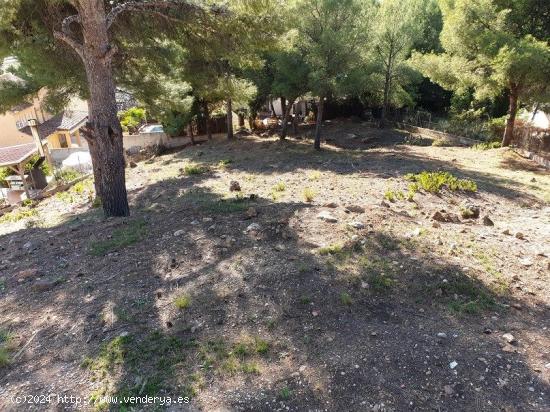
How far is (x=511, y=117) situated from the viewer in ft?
46.8

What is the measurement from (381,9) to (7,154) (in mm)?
17935

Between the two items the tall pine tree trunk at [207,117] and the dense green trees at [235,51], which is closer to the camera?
the dense green trees at [235,51]

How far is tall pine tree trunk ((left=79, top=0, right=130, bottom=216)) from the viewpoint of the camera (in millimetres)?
6590

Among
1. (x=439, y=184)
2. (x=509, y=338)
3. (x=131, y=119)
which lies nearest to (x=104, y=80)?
(x=439, y=184)

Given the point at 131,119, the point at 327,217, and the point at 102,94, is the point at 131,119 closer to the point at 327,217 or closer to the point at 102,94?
the point at 102,94

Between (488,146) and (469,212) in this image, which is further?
(488,146)

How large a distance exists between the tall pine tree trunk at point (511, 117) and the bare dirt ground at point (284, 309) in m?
8.21

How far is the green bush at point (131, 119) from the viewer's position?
2619 centimetres

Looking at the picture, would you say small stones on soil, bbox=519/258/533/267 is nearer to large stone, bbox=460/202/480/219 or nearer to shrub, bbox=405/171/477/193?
large stone, bbox=460/202/480/219

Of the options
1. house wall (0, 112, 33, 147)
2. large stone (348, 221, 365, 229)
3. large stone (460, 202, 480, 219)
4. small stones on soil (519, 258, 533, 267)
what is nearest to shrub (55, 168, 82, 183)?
house wall (0, 112, 33, 147)

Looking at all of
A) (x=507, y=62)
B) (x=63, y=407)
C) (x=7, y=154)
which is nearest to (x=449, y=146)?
(x=507, y=62)

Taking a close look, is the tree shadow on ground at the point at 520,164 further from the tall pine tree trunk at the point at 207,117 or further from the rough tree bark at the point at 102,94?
the tall pine tree trunk at the point at 207,117

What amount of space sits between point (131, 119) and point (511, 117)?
22677 mm

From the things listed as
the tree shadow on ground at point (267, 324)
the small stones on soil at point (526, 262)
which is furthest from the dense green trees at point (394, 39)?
the tree shadow on ground at point (267, 324)
